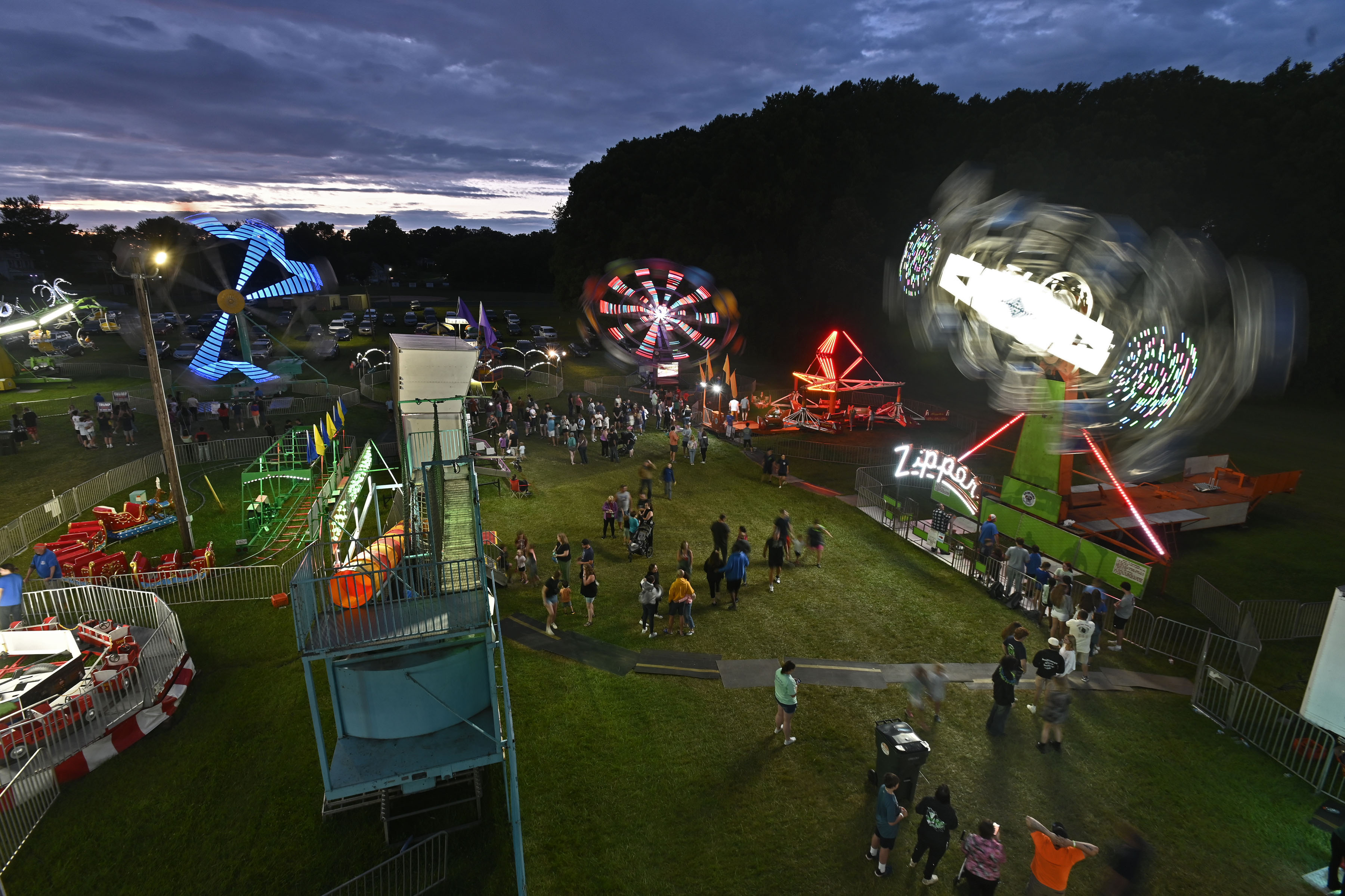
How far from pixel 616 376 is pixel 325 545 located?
87.3 feet

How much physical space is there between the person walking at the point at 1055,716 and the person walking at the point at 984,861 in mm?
3202

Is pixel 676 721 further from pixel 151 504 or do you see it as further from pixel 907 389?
pixel 907 389

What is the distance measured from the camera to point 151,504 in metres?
18.1

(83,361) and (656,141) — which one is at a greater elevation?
(656,141)

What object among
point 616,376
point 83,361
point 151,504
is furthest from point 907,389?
point 83,361

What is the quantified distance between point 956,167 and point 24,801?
1849 inches

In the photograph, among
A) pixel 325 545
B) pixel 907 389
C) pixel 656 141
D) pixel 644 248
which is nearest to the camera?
pixel 325 545

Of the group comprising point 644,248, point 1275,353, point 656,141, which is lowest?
point 1275,353

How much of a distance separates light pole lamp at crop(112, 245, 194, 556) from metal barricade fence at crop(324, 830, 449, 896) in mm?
11633

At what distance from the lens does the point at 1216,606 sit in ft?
44.0

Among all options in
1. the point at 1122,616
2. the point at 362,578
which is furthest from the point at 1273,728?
→ the point at 362,578

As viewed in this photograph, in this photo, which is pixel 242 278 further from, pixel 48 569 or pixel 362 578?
pixel 362 578

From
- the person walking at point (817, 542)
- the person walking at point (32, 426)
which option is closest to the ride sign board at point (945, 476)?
the person walking at point (817, 542)

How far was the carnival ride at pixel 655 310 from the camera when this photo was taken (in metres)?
31.5
